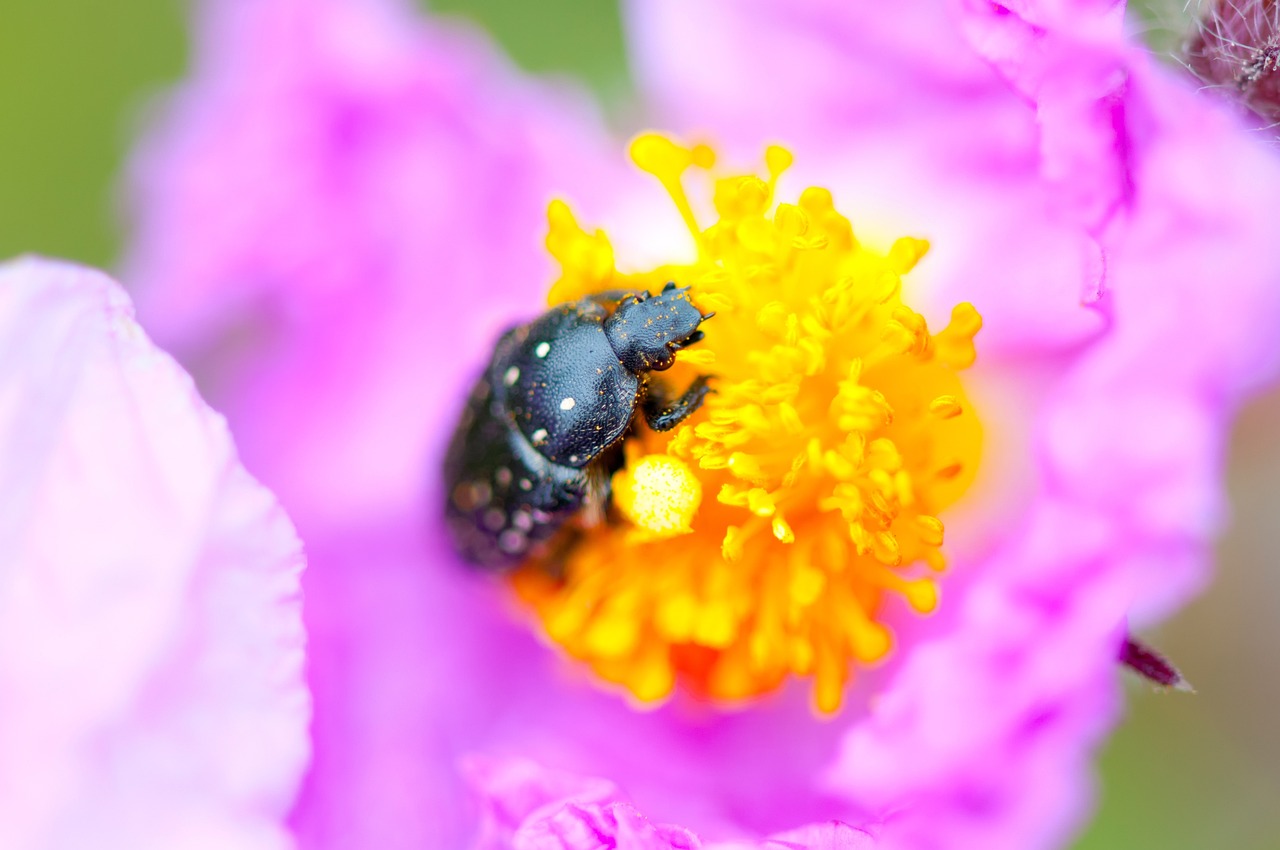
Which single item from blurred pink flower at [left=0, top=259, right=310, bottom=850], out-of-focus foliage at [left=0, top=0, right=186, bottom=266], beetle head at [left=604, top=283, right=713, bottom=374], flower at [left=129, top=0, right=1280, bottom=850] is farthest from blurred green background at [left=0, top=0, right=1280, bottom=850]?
blurred pink flower at [left=0, top=259, right=310, bottom=850]

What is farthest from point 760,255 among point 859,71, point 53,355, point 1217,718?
point 1217,718

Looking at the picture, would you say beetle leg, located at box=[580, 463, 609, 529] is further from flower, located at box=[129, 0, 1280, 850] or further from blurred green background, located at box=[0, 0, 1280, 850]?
blurred green background, located at box=[0, 0, 1280, 850]

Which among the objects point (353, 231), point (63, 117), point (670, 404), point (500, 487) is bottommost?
point (63, 117)

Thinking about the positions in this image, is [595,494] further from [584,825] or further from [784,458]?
[584,825]

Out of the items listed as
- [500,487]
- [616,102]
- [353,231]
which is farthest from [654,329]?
[616,102]

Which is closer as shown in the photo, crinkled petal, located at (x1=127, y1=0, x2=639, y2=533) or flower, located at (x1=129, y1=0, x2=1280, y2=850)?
flower, located at (x1=129, y1=0, x2=1280, y2=850)

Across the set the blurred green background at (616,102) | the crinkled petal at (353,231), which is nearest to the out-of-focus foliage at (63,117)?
the blurred green background at (616,102)
